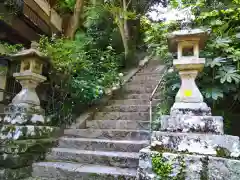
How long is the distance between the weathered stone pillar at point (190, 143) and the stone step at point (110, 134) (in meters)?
1.25

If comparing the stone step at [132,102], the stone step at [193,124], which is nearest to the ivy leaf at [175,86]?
the stone step at [193,124]

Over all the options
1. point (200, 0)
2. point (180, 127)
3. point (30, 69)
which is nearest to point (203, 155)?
point (180, 127)

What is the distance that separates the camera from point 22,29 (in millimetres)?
6941

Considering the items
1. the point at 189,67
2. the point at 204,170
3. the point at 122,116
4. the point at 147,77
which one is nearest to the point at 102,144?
the point at 122,116

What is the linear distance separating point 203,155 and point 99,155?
5.42 feet

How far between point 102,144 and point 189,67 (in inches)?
79.2

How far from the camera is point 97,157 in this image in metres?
3.21

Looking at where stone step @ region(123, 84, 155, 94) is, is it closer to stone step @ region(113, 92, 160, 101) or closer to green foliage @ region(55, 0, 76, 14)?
stone step @ region(113, 92, 160, 101)

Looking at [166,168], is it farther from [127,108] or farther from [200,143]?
[127,108]

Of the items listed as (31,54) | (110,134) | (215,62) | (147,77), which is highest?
(147,77)

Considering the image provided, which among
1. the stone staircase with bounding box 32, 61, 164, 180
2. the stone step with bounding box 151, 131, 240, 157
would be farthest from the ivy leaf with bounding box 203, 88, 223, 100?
the stone staircase with bounding box 32, 61, 164, 180

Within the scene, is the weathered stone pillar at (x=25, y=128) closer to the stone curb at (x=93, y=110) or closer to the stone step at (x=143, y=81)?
the stone curb at (x=93, y=110)

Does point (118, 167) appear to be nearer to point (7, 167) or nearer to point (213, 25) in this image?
point (7, 167)

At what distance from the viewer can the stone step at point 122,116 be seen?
15.0ft
